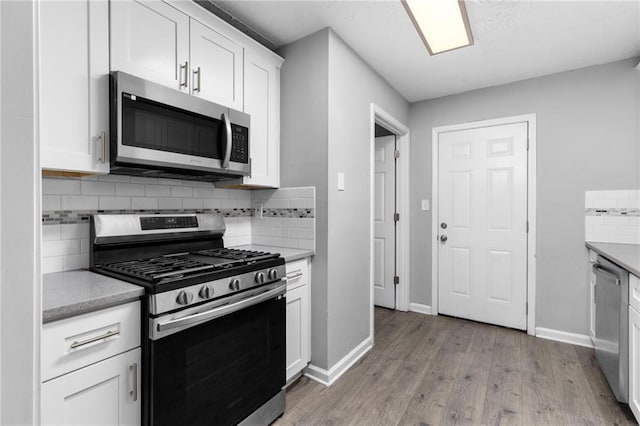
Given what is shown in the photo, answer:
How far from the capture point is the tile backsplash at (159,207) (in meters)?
1.50

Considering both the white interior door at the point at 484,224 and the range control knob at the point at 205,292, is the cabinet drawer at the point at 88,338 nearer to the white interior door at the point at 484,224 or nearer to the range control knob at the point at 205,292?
the range control knob at the point at 205,292

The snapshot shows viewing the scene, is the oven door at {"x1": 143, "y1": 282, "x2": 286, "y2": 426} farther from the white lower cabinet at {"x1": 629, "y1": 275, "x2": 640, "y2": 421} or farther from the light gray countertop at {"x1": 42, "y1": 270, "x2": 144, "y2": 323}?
the white lower cabinet at {"x1": 629, "y1": 275, "x2": 640, "y2": 421}

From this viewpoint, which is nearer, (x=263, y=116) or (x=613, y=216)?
(x=263, y=116)

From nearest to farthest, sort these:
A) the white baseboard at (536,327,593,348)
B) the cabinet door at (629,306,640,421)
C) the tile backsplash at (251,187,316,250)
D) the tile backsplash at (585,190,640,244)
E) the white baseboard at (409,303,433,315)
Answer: the cabinet door at (629,306,640,421) < the tile backsplash at (251,187,316,250) < the tile backsplash at (585,190,640,244) < the white baseboard at (536,327,593,348) < the white baseboard at (409,303,433,315)

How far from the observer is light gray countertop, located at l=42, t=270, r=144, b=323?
101 centimetres

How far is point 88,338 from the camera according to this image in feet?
3.57

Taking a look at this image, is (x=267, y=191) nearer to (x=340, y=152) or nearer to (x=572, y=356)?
(x=340, y=152)

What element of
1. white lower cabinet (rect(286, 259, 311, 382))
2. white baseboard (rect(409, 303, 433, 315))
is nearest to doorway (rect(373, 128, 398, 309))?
white baseboard (rect(409, 303, 433, 315))

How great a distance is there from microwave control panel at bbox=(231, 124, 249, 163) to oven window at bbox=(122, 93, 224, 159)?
0.31 feet

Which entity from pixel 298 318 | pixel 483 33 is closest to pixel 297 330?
pixel 298 318

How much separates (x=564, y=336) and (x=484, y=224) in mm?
1157

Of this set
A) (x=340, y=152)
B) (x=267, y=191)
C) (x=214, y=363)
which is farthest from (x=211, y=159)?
(x=214, y=363)

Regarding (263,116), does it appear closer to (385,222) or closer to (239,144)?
(239,144)

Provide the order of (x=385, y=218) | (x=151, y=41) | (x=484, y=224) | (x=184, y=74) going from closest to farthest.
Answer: (x=151, y=41)
(x=184, y=74)
(x=484, y=224)
(x=385, y=218)
